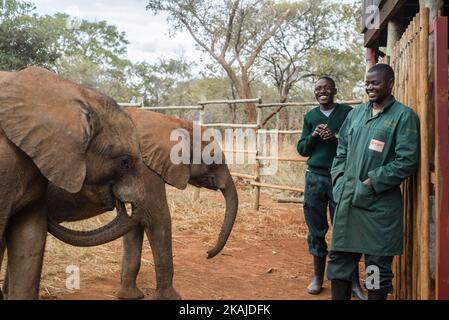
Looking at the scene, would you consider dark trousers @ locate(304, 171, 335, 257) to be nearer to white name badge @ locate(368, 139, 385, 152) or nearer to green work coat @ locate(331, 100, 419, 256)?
green work coat @ locate(331, 100, 419, 256)

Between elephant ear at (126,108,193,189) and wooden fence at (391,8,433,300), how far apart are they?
1978mm

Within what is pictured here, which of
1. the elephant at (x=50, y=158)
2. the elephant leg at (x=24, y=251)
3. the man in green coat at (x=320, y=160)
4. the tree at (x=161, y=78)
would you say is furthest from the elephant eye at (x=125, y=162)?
the tree at (x=161, y=78)

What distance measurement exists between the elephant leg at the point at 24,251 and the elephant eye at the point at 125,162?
576 millimetres

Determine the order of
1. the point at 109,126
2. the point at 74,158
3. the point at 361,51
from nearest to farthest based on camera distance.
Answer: the point at 74,158 → the point at 109,126 → the point at 361,51

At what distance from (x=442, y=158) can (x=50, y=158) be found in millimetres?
2233

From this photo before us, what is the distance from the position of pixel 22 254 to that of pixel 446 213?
8.26 feet

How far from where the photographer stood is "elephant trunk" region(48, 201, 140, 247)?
3309mm

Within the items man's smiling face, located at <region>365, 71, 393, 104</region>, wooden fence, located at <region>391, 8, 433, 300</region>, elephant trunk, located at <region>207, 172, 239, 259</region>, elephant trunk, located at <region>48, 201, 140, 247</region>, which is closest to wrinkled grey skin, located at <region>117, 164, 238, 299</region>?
elephant trunk, located at <region>207, 172, 239, 259</region>

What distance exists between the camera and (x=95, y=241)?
334 cm

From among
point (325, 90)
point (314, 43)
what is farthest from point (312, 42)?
point (325, 90)

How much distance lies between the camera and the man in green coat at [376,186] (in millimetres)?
3359

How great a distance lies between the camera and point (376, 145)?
3.48 meters
